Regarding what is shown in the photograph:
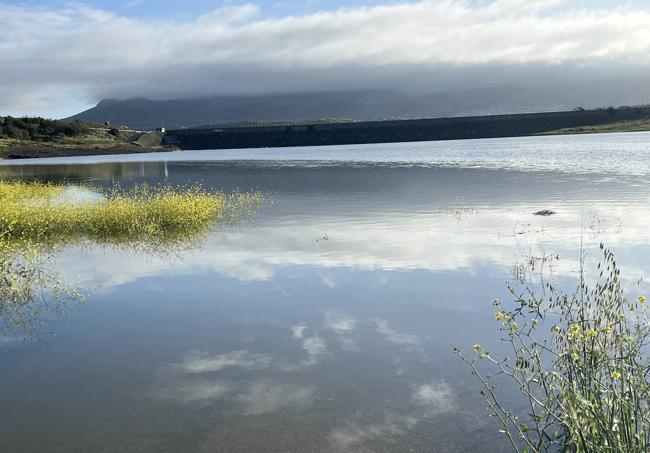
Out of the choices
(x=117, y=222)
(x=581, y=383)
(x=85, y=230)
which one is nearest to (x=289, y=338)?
(x=581, y=383)

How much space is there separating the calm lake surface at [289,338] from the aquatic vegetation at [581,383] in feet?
2.57

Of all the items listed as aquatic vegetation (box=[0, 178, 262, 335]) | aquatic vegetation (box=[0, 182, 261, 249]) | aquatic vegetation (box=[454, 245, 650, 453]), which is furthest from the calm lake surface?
aquatic vegetation (box=[0, 182, 261, 249])

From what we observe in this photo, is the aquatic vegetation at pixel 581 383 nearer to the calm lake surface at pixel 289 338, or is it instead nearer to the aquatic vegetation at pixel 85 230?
the calm lake surface at pixel 289 338

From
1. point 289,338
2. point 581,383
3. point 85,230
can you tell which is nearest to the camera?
point 581,383

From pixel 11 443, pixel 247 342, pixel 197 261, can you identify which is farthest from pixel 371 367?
pixel 197 261

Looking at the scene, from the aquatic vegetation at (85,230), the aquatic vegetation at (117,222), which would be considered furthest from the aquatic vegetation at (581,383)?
the aquatic vegetation at (117,222)

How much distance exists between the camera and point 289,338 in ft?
44.8

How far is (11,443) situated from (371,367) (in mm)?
6398

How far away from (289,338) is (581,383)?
7.56 metres

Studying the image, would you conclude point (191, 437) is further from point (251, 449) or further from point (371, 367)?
point (371, 367)

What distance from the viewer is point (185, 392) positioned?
10.9m

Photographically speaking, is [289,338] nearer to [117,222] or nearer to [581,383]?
[581,383]

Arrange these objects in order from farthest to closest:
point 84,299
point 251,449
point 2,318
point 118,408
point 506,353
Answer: point 84,299
point 2,318
point 506,353
point 118,408
point 251,449

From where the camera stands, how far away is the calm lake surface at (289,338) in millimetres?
9414
